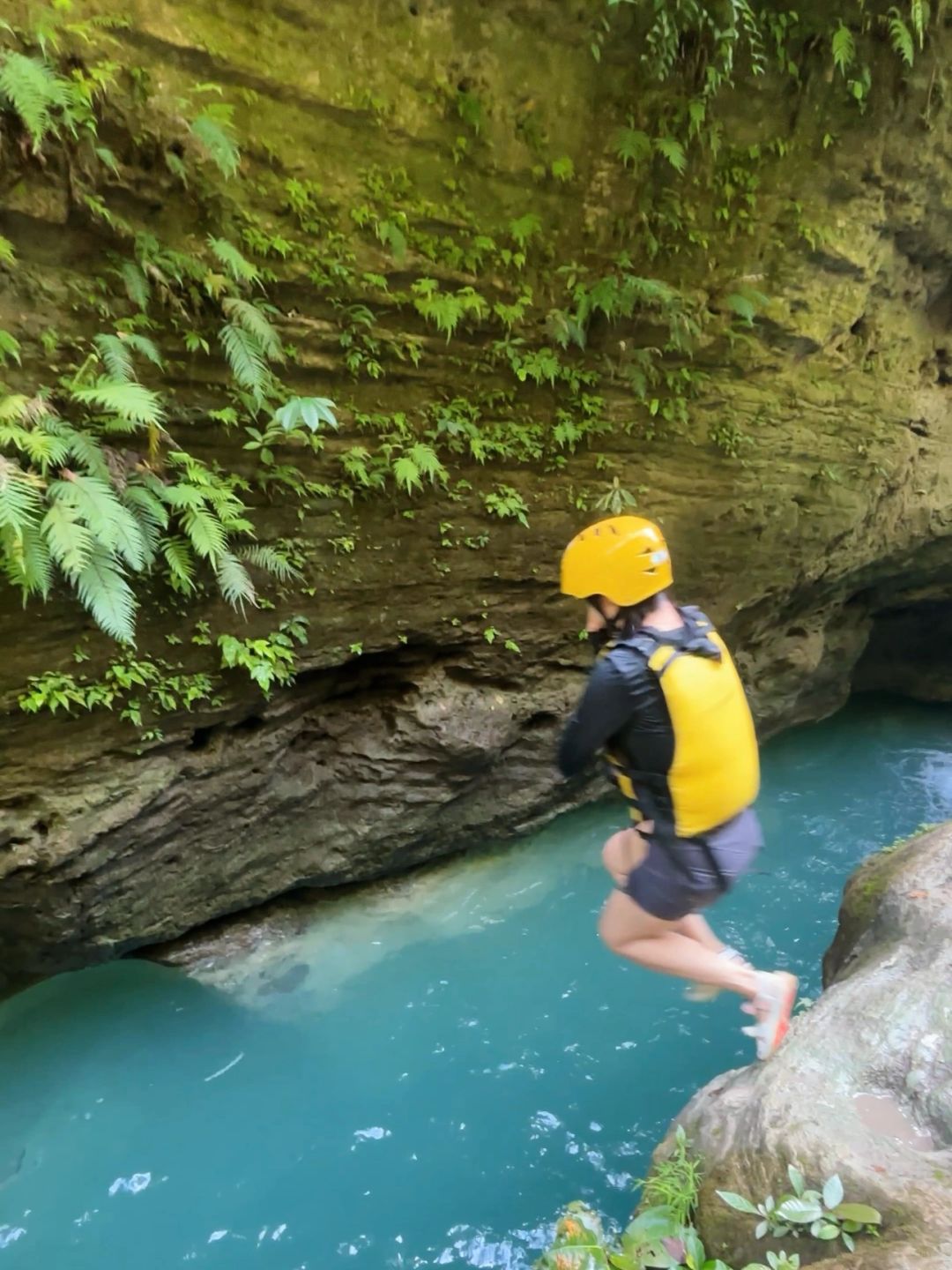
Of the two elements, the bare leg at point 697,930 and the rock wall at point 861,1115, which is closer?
the rock wall at point 861,1115

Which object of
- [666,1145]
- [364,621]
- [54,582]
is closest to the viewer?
[666,1145]

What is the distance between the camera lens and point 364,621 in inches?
225

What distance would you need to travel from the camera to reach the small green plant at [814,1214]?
2.52 metres

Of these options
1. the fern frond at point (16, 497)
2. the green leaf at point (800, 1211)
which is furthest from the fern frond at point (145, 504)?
the green leaf at point (800, 1211)

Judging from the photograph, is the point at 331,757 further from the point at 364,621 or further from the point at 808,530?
the point at 808,530

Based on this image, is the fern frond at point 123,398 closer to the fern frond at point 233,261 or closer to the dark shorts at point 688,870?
the fern frond at point 233,261

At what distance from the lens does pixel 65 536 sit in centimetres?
373

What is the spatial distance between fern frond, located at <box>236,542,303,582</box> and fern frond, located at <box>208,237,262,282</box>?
1602mm

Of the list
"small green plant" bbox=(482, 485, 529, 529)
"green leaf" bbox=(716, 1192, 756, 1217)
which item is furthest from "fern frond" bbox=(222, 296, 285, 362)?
"green leaf" bbox=(716, 1192, 756, 1217)

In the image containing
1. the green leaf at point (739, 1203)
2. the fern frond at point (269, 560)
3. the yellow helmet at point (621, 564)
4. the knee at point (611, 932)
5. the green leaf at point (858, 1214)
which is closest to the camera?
the green leaf at point (858, 1214)

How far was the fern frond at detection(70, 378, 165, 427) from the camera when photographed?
12.7ft

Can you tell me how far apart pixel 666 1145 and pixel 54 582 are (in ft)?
13.8

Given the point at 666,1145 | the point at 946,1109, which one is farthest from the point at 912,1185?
the point at 666,1145

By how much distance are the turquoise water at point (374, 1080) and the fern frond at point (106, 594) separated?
2.88 meters
